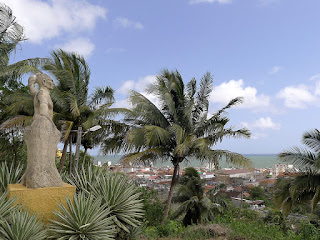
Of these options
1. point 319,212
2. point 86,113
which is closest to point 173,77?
point 86,113

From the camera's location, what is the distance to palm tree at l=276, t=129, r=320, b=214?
11.2 meters

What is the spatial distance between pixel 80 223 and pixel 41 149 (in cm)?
175

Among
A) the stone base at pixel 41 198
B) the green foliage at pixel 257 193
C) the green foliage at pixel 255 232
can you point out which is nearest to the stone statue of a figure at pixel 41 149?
the stone base at pixel 41 198

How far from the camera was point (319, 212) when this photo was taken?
1427cm

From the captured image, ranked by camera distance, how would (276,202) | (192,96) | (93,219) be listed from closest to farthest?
(93,219) → (276,202) → (192,96)

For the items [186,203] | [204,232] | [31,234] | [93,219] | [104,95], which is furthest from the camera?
[186,203]

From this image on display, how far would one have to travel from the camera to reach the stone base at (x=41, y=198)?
17.5 ft

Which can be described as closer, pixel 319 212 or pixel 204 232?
pixel 204 232

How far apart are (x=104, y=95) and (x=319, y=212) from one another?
1283cm

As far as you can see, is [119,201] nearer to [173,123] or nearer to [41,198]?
[41,198]

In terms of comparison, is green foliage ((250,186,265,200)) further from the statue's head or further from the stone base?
the statue's head

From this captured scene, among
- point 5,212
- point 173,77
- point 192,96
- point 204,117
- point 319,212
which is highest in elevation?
point 173,77

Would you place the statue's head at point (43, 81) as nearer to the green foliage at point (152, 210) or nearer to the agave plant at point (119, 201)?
the agave plant at point (119, 201)

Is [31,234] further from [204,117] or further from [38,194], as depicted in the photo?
[204,117]
